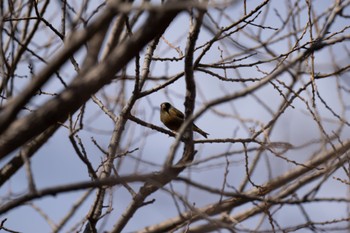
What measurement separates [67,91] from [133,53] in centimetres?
21

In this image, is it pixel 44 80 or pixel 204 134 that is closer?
pixel 44 80

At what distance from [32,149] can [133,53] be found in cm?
271

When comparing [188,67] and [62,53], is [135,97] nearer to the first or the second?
[188,67]

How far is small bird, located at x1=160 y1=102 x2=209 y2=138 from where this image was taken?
5.69 metres

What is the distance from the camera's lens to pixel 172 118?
19.0 ft

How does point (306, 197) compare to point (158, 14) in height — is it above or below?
below

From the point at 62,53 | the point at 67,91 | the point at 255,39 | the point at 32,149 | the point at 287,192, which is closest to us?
the point at 62,53

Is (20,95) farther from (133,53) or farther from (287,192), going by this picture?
(287,192)

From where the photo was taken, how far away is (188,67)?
1990 mm

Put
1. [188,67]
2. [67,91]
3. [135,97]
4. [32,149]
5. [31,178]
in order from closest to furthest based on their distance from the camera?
[67,91] < [31,178] < [188,67] < [135,97] < [32,149]

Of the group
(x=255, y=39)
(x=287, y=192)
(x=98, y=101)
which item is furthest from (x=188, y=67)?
(x=255, y=39)

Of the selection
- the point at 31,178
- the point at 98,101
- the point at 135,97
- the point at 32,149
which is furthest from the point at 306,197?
the point at 32,149

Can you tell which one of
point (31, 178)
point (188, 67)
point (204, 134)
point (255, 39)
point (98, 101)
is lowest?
point (31, 178)

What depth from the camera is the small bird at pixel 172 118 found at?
5691 millimetres
